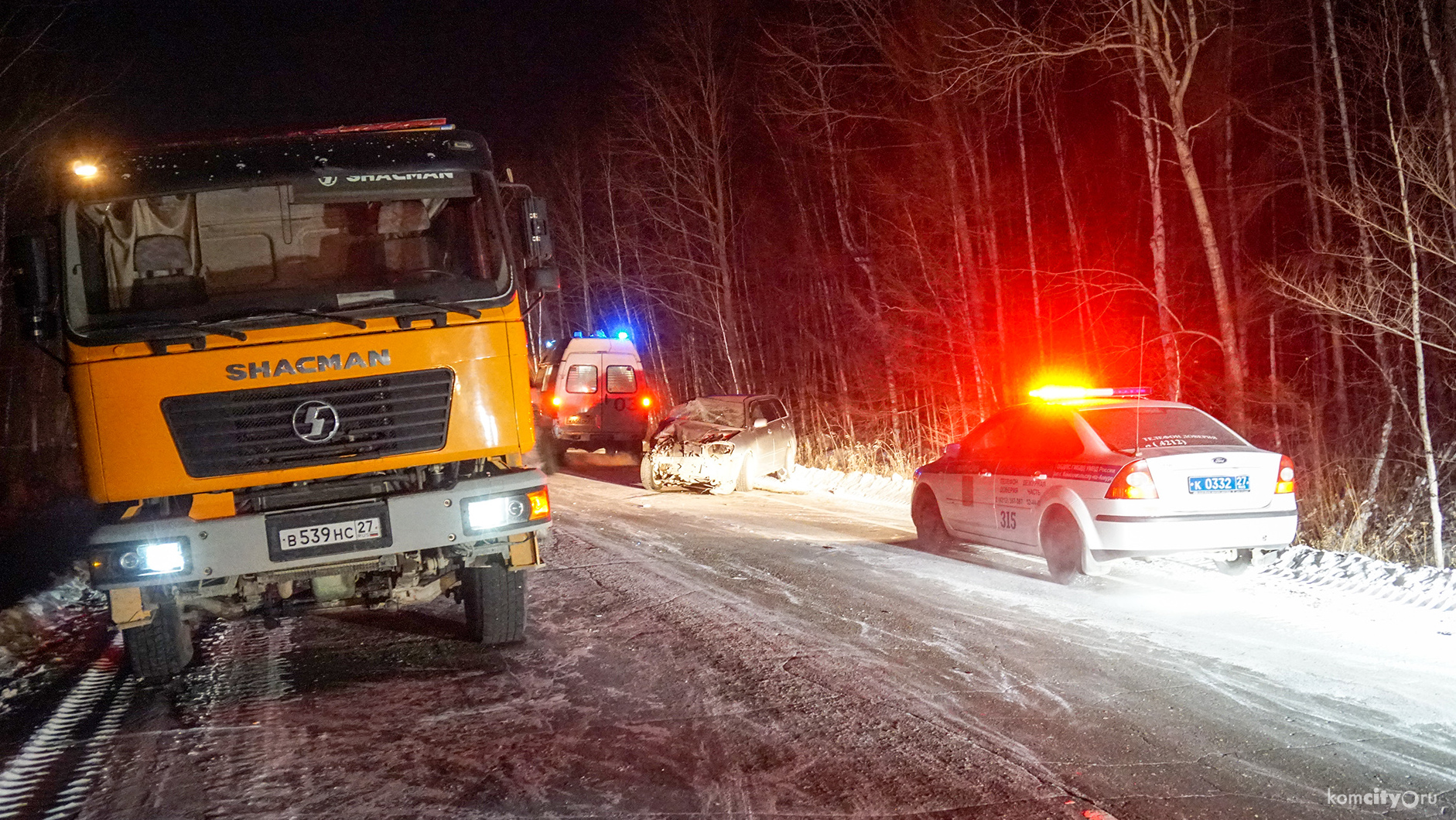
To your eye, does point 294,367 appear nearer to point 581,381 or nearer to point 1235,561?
point 1235,561

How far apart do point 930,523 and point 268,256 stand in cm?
661

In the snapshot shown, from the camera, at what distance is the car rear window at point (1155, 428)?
7590 millimetres

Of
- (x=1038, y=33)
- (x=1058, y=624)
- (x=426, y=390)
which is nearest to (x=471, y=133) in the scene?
(x=426, y=390)

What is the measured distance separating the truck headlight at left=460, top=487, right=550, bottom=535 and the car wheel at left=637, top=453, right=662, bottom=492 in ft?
31.0

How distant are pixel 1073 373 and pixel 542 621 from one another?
12.5 m

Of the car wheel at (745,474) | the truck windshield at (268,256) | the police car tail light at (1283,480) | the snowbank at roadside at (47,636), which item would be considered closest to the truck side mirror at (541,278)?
the truck windshield at (268,256)

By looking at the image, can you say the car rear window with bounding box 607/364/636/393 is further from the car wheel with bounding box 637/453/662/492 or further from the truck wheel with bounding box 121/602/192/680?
the truck wheel with bounding box 121/602/192/680

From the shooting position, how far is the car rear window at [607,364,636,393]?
1964 cm

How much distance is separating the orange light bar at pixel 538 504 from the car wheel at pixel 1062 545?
416 centimetres

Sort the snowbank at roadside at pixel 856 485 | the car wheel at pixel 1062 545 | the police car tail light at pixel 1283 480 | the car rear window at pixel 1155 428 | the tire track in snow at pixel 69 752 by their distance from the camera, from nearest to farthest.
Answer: the tire track in snow at pixel 69 752 < the police car tail light at pixel 1283 480 < the car rear window at pixel 1155 428 < the car wheel at pixel 1062 545 < the snowbank at roadside at pixel 856 485

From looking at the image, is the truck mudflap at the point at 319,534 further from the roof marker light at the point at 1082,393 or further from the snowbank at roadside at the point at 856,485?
the snowbank at roadside at the point at 856,485

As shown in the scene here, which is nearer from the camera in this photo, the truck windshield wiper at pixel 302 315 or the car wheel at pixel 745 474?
the truck windshield wiper at pixel 302 315

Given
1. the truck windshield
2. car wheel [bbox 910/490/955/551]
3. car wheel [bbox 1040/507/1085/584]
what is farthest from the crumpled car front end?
the truck windshield

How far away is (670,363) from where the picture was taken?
115 ft
